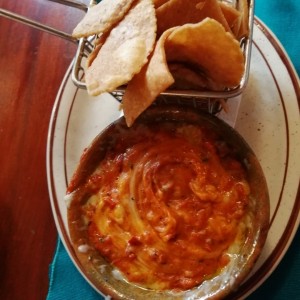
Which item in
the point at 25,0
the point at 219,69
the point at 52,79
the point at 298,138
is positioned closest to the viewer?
the point at 219,69

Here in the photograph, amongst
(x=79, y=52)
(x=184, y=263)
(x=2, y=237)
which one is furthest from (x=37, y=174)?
(x=184, y=263)

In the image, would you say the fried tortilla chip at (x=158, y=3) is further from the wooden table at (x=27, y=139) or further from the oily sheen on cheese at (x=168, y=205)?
the wooden table at (x=27, y=139)

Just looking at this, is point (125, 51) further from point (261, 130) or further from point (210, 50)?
point (261, 130)

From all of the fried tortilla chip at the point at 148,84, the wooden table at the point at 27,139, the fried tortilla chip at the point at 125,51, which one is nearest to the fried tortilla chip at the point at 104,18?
the fried tortilla chip at the point at 125,51

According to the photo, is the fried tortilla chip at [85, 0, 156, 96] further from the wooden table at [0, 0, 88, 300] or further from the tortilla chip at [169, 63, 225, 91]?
the wooden table at [0, 0, 88, 300]

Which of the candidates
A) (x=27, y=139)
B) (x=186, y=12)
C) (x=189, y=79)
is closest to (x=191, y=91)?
(x=189, y=79)

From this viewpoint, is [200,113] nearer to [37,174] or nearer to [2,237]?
[37,174]
